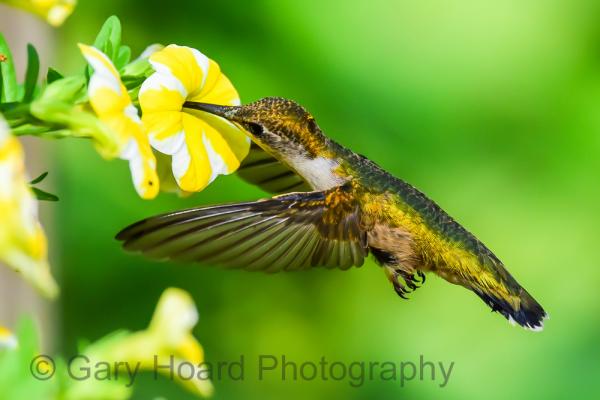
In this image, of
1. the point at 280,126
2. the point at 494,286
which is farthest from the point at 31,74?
the point at 494,286

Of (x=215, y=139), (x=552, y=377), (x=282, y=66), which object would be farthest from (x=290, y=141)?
(x=552, y=377)

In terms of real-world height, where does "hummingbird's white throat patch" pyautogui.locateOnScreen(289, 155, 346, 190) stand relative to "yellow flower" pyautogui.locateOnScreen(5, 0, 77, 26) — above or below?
above

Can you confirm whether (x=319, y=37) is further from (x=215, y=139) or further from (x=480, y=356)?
(x=215, y=139)

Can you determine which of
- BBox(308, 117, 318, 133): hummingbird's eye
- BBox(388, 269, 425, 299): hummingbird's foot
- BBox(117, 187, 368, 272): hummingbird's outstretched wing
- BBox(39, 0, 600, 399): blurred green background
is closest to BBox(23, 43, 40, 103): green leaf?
BBox(117, 187, 368, 272): hummingbird's outstretched wing

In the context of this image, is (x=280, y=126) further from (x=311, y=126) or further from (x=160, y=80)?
(x=160, y=80)

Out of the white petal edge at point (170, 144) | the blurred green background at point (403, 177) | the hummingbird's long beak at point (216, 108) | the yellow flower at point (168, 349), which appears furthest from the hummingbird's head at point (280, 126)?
the blurred green background at point (403, 177)

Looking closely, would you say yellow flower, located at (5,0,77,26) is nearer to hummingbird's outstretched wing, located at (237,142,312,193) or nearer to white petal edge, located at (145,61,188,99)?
white petal edge, located at (145,61,188,99)

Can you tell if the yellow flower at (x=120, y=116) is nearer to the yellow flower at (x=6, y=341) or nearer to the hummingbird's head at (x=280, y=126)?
the yellow flower at (x=6, y=341)
